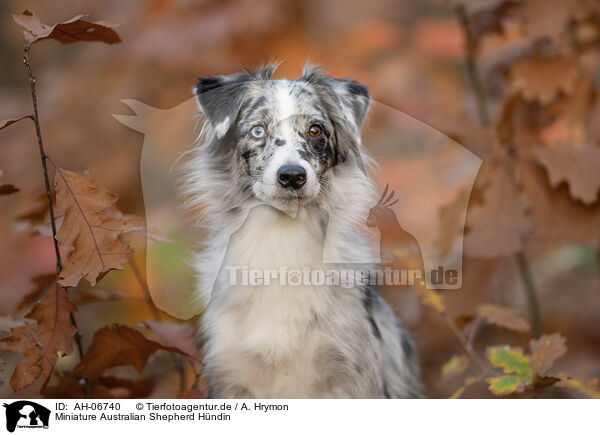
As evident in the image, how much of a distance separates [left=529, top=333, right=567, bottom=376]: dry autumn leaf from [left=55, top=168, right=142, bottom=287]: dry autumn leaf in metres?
0.71

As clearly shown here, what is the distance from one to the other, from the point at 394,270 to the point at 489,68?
510mm

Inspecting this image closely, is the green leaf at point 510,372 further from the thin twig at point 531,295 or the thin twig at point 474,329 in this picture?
the thin twig at point 531,295

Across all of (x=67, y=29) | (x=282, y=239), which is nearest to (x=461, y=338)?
(x=282, y=239)

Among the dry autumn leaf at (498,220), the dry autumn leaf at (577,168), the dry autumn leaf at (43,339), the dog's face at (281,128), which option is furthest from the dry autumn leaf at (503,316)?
the dry autumn leaf at (43,339)

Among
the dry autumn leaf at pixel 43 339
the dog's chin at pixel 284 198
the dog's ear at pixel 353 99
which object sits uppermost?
the dog's ear at pixel 353 99

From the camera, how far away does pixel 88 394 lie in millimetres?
1167

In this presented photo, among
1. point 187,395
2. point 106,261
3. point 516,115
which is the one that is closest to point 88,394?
point 187,395

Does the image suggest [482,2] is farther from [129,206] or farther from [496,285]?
[129,206]

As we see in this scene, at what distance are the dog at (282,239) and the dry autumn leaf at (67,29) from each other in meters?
0.19

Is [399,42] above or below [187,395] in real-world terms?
above

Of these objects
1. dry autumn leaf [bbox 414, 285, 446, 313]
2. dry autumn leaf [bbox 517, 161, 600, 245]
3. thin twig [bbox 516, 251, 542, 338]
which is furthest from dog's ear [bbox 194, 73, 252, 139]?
thin twig [bbox 516, 251, 542, 338]

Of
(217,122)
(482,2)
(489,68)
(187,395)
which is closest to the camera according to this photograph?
(217,122)

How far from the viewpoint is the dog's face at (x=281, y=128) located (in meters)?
0.90

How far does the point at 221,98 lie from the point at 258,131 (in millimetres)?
80
